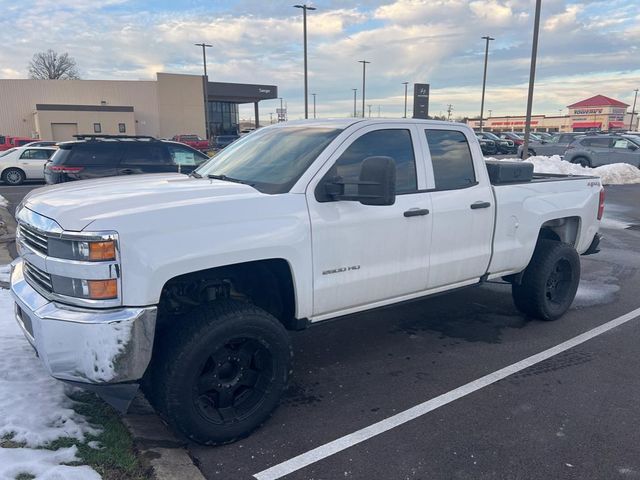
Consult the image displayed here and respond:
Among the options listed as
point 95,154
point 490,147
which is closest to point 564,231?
point 95,154

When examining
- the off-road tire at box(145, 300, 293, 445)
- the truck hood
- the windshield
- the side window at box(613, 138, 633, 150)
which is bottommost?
the off-road tire at box(145, 300, 293, 445)

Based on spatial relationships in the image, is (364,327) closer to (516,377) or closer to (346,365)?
(346,365)

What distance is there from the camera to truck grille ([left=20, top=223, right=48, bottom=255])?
9.85ft

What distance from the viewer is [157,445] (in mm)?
3242

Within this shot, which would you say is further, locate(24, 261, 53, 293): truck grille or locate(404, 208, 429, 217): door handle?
locate(404, 208, 429, 217): door handle

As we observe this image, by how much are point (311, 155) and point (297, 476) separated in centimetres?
209

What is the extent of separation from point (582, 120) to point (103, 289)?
99.0 metres

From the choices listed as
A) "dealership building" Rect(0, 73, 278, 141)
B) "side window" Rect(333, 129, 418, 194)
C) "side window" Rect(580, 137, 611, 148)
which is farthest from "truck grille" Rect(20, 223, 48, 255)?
"dealership building" Rect(0, 73, 278, 141)

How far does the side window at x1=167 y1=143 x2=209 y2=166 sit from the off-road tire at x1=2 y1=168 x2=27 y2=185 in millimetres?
10409

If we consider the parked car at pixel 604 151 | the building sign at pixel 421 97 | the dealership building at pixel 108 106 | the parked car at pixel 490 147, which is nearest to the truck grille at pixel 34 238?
the building sign at pixel 421 97

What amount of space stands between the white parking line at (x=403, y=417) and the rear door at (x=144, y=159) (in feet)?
29.4

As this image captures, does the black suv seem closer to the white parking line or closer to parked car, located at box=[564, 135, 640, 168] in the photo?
the white parking line

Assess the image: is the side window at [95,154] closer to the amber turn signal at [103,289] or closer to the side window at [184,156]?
the side window at [184,156]

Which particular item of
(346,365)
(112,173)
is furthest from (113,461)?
(112,173)
